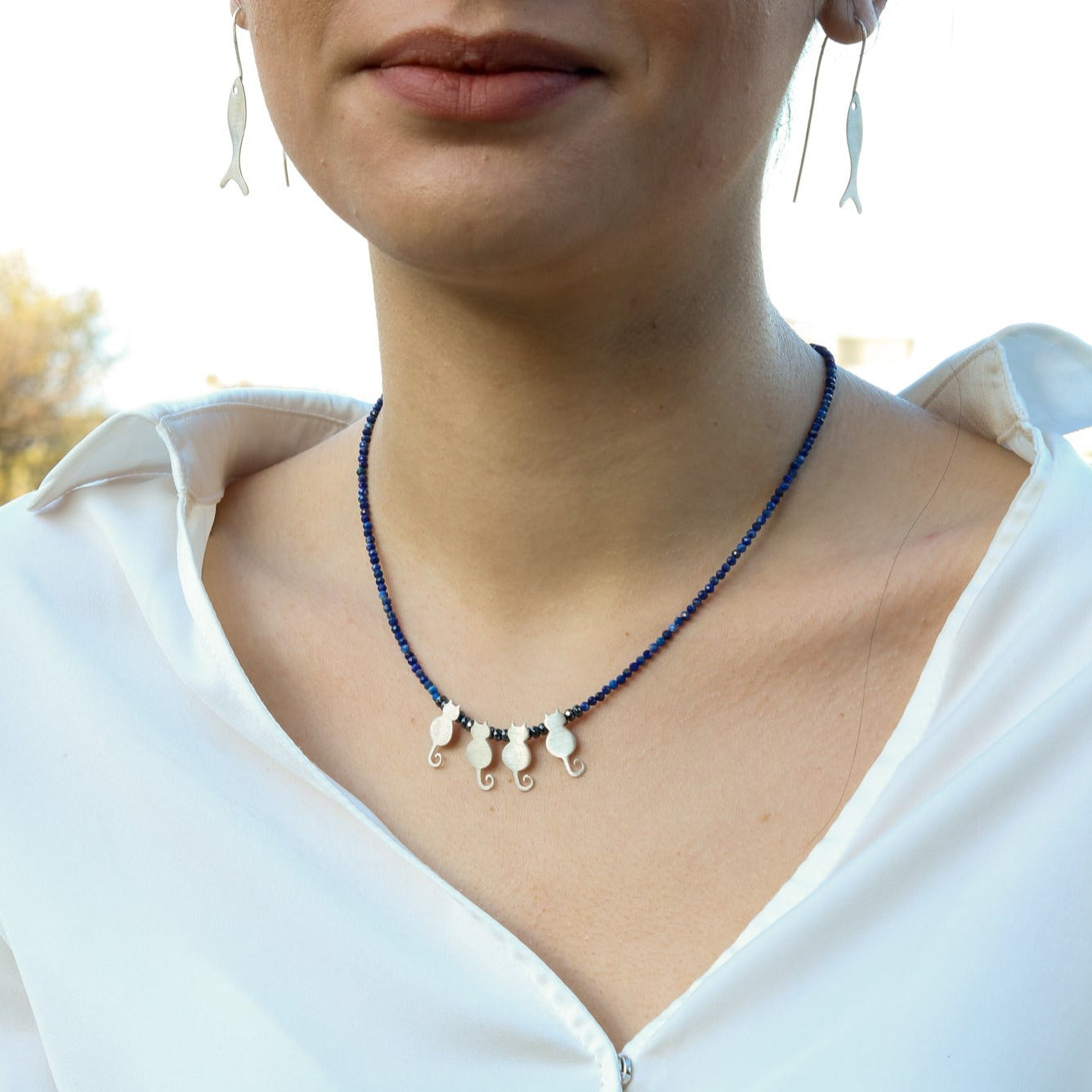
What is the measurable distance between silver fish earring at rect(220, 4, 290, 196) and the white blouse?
1.39ft

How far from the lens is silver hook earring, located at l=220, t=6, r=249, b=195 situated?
1486 mm

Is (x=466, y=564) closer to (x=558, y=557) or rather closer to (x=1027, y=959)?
(x=558, y=557)

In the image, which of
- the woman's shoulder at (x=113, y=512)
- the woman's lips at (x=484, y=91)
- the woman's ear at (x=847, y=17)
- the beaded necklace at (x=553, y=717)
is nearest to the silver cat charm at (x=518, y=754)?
the beaded necklace at (x=553, y=717)

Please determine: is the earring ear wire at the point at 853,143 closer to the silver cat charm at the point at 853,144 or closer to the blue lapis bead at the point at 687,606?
the silver cat charm at the point at 853,144

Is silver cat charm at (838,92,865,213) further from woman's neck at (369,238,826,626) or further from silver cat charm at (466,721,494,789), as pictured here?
silver cat charm at (466,721,494,789)

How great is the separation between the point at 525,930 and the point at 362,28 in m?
0.79

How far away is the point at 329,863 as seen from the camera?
1.21m

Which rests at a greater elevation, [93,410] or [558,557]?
[558,557]

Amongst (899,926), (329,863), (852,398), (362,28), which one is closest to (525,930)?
(329,863)

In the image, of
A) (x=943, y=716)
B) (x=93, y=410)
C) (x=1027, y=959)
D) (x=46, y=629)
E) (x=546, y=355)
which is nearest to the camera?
(x=1027, y=959)

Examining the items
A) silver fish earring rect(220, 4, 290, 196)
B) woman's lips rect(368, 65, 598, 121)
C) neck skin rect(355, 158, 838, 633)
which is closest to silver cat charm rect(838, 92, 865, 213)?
neck skin rect(355, 158, 838, 633)

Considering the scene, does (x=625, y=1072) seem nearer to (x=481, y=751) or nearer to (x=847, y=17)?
(x=481, y=751)

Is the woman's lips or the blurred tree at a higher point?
the woman's lips

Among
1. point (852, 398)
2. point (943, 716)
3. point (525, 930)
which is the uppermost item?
point (852, 398)
